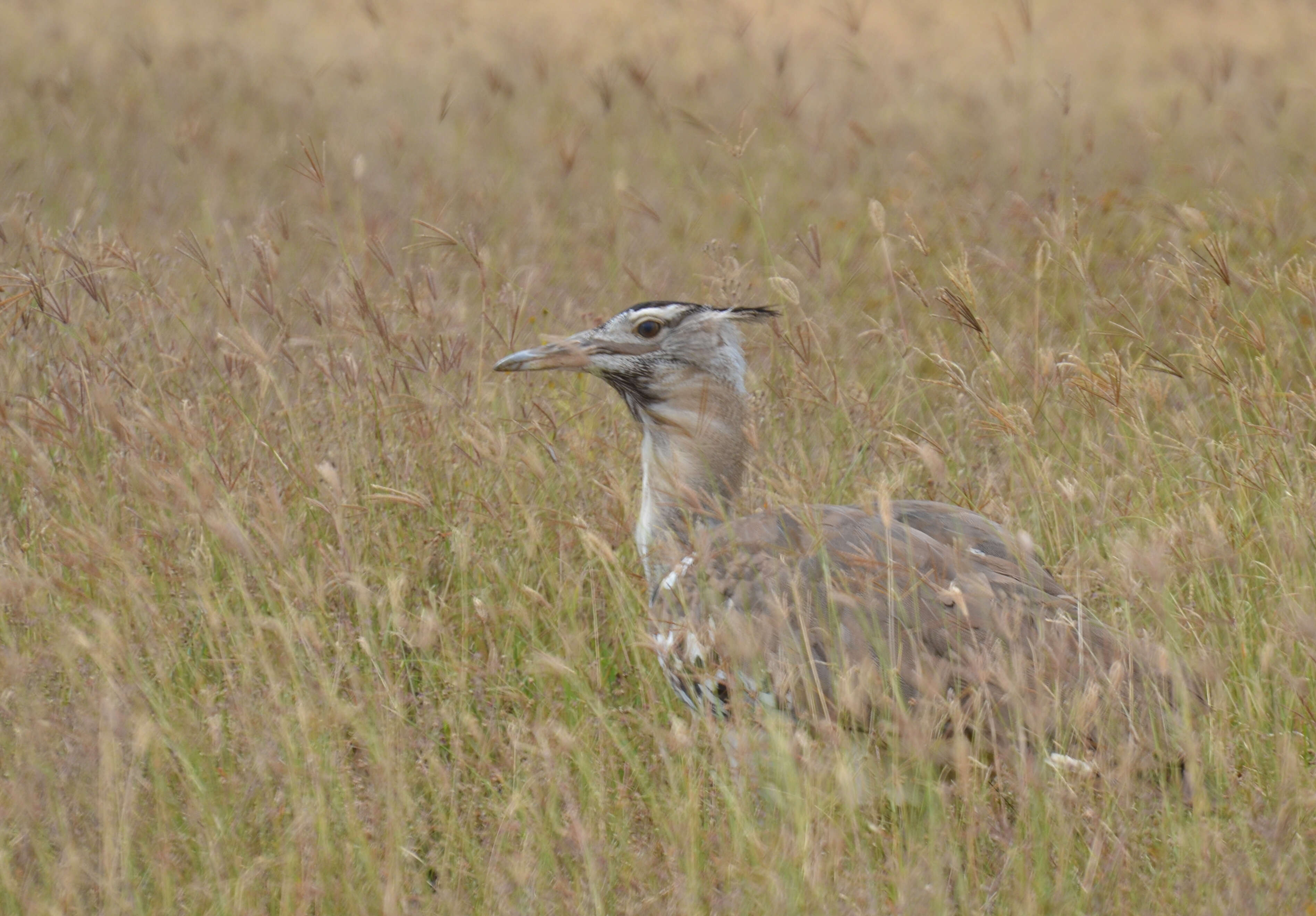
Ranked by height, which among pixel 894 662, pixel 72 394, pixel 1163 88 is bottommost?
pixel 1163 88

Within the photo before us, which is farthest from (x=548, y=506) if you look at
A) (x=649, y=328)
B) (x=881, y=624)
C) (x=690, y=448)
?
(x=881, y=624)

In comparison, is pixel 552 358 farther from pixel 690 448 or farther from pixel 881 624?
pixel 881 624

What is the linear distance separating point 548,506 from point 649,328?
50 cm

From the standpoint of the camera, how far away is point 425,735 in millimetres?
2686

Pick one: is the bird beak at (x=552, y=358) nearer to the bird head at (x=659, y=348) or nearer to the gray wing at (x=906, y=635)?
the bird head at (x=659, y=348)

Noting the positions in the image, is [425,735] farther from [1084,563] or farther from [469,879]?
[1084,563]

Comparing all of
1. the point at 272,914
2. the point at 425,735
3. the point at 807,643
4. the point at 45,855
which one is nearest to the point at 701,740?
the point at 807,643

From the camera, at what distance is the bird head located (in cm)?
354

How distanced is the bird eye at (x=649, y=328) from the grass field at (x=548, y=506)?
27 cm

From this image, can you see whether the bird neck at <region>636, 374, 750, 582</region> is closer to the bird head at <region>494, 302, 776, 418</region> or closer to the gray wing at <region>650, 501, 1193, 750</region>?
the bird head at <region>494, 302, 776, 418</region>

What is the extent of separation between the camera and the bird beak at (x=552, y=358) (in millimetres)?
3395

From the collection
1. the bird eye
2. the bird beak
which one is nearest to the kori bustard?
the bird beak

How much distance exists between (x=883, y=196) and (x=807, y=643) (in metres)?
4.48

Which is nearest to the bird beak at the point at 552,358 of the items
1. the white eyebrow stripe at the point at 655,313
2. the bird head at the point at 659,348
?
the bird head at the point at 659,348
